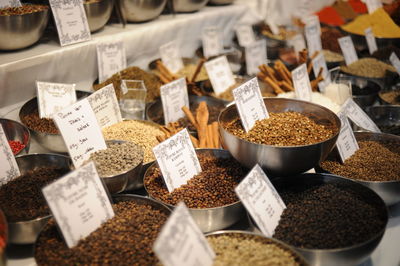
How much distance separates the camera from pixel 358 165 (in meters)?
1.67

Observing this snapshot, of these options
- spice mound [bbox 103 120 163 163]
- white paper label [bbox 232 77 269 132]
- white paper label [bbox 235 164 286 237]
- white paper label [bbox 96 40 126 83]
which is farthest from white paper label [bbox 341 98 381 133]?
white paper label [bbox 96 40 126 83]

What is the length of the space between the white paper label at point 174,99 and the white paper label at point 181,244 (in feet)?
3.63

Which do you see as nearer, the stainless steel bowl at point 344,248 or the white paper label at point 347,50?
the stainless steel bowl at point 344,248

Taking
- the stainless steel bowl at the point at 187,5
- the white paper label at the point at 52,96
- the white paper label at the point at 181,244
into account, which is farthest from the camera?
the stainless steel bowl at the point at 187,5

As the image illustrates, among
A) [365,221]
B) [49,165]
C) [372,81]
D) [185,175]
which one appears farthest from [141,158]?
[372,81]

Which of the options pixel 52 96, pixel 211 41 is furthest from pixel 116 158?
pixel 211 41

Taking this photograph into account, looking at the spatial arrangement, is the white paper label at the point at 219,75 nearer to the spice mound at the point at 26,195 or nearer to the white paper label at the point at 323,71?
the white paper label at the point at 323,71

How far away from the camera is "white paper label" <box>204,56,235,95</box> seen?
2493 mm

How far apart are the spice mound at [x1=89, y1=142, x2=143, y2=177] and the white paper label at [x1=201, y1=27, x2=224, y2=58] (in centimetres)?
161

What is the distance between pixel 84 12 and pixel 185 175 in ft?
3.59

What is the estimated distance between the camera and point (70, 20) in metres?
2.04

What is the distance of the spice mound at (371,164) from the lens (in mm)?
1594

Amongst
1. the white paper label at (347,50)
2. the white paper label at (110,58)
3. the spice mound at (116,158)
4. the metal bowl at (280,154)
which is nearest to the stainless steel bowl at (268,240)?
the metal bowl at (280,154)

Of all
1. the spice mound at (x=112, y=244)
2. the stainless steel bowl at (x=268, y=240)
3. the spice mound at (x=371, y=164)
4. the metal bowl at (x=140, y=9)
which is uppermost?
the metal bowl at (x=140, y=9)
